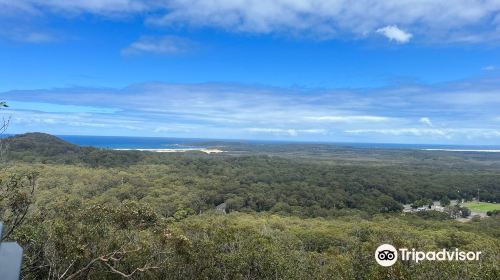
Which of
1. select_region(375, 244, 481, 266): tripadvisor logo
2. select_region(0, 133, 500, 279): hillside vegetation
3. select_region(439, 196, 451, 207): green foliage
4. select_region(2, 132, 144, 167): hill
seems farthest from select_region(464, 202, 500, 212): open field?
select_region(2, 132, 144, 167): hill

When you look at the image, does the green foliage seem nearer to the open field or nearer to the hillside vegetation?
the hillside vegetation

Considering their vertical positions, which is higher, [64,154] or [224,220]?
[64,154]

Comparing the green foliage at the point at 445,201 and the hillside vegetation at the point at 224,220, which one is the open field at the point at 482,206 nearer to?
the green foliage at the point at 445,201

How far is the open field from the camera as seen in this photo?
8374 centimetres

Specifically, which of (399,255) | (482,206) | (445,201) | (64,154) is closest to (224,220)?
(399,255)

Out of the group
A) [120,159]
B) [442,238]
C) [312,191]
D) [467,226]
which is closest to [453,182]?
[312,191]

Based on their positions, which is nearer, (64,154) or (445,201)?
(445,201)

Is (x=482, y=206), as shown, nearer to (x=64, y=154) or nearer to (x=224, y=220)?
(x=224, y=220)

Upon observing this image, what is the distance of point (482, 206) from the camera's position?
8800 centimetres

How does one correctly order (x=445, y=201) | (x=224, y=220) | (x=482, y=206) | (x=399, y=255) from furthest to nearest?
1. (x=445, y=201)
2. (x=482, y=206)
3. (x=224, y=220)
4. (x=399, y=255)

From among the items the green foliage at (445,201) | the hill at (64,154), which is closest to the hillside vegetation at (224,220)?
the hill at (64,154)

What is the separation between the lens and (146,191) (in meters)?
73.1

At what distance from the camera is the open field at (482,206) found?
275ft

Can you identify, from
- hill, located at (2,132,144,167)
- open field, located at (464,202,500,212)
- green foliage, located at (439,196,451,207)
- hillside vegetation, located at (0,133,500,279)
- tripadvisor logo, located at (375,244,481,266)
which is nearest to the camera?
tripadvisor logo, located at (375,244,481,266)
